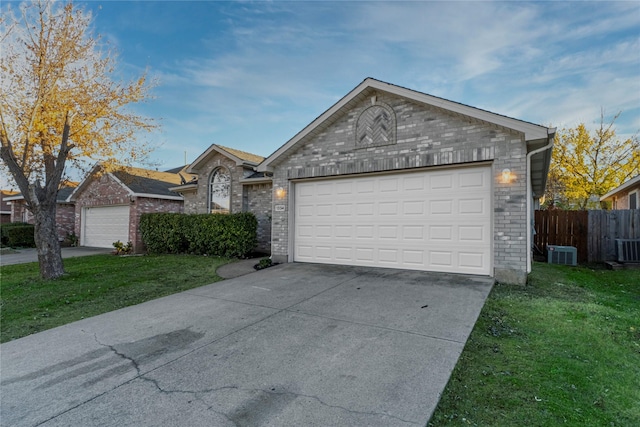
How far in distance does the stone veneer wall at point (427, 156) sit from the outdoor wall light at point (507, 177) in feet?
0.20

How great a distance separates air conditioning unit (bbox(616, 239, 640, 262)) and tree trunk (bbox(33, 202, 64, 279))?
1567 centimetres

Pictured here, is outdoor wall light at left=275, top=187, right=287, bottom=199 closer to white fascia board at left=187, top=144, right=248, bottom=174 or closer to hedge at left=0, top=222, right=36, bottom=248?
white fascia board at left=187, top=144, right=248, bottom=174

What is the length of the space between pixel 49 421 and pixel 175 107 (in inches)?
541

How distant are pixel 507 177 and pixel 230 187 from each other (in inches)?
395

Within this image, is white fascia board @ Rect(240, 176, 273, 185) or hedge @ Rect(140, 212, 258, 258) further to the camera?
white fascia board @ Rect(240, 176, 273, 185)

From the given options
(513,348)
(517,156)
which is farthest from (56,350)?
(517,156)

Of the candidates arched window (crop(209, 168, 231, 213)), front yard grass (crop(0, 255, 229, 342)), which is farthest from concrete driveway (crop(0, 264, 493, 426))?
arched window (crop(209, 168, 231, 213))

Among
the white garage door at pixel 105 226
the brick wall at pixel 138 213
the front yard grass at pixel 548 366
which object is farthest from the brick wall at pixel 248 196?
the front yard grass at pixel 548 366

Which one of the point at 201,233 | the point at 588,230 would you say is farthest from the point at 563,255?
the point at 201,233

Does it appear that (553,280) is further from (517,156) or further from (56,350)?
(56,350)

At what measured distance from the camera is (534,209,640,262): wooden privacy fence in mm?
9953

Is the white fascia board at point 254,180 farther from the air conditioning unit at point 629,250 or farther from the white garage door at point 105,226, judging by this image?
the air conditioning unit at point 629,250

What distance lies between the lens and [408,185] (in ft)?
25.2

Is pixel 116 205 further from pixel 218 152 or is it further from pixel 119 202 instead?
pixel 218 152
